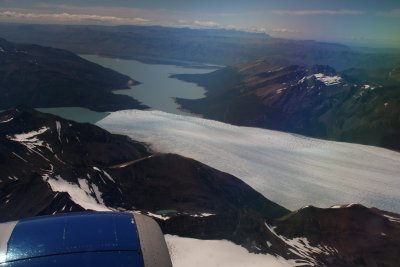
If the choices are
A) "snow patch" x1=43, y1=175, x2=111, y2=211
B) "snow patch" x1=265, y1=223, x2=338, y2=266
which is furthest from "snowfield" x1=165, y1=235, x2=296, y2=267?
"snow patch" x1=43, y1=175, x2=111, y2=211

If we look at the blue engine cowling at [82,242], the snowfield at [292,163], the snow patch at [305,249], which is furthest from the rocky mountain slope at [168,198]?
the blue engine cowling at [82,242]

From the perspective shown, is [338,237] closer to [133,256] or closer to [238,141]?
[133,256]

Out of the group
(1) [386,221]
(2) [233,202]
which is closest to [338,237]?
(1) [386,221]

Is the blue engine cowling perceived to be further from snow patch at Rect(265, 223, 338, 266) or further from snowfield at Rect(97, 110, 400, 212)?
snowfield at Rect(97, 110, 400, 212)

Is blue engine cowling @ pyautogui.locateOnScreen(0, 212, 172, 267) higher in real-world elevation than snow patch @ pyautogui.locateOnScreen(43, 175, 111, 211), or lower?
higher

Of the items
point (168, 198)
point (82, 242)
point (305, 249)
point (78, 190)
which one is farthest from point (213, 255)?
point (168, 198)

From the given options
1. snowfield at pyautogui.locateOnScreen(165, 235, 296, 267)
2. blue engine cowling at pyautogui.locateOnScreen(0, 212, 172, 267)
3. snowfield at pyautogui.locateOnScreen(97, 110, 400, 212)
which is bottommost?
snowfield at pyautogui.locateOnScreen(97, 110, 400, 212)

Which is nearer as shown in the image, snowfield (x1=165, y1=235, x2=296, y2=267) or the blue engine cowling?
the blue engine cowling
